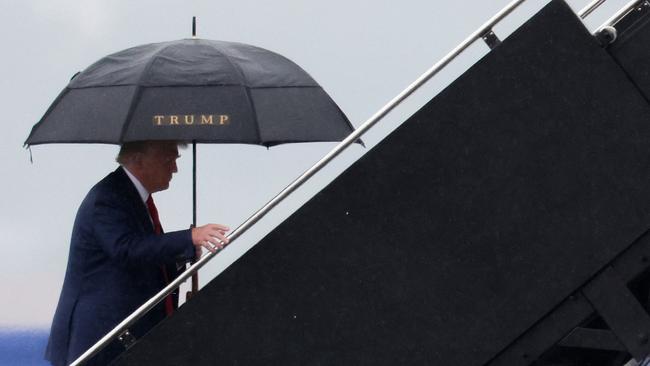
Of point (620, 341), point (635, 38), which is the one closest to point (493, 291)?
point (620, 341)

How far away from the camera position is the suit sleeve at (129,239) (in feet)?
16.5

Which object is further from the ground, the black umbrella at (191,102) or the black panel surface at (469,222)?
the black umbrella at (191,102)

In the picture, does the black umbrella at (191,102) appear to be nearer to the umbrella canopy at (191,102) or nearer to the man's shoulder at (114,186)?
the umbrella canopy at (191,102)

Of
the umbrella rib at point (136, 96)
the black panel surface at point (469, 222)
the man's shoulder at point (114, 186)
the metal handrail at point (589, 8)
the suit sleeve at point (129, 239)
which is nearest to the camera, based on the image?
the black panel surface at point (469, 222)

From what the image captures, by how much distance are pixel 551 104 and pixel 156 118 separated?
1420mm

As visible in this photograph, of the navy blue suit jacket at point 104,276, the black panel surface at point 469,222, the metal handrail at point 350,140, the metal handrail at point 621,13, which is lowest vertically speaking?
the black panel surface at point 469,222

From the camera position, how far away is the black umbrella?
514 cm

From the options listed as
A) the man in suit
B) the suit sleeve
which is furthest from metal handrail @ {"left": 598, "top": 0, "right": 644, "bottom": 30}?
the man in suit

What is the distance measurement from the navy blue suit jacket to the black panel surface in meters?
0.73

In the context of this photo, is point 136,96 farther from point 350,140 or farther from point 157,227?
point 350,140

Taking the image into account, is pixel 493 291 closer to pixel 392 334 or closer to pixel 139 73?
pixel 392 334

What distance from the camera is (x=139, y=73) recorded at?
17.5 ft

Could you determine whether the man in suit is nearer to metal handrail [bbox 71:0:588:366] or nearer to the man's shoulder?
the man's shoulder

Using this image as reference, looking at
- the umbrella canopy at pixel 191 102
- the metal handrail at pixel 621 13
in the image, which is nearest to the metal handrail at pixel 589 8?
the metal handrail at pixel 621 13
